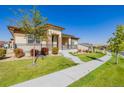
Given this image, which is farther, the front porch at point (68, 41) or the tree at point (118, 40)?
the front porch at point (68, 41)

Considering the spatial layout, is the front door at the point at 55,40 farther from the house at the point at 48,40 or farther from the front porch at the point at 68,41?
the front porch at the point at 68,41

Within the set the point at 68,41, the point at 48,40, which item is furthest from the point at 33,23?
the point at 68,41

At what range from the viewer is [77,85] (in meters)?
6.77

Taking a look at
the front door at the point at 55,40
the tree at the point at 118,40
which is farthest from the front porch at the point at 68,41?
the tree at the point at 118,40

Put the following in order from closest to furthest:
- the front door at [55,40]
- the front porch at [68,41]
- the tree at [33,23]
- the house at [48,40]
Answer: the tree at [33,23] → the house at [48,40] → the front door at [55,40] → the front porch at [68,41]

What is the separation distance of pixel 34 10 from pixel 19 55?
6.24 m

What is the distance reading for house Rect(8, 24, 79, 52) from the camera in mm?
17663

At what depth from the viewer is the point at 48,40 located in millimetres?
17984

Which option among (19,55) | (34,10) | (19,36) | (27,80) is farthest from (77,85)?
(19,36)

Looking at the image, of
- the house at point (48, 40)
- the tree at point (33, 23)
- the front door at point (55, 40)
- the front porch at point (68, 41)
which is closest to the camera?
the tree at point (33, 23)

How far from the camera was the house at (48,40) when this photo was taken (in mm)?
17663

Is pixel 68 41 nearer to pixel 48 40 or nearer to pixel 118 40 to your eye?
pixel 48 40

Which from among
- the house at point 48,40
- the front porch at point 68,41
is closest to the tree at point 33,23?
the house at point 48,40
